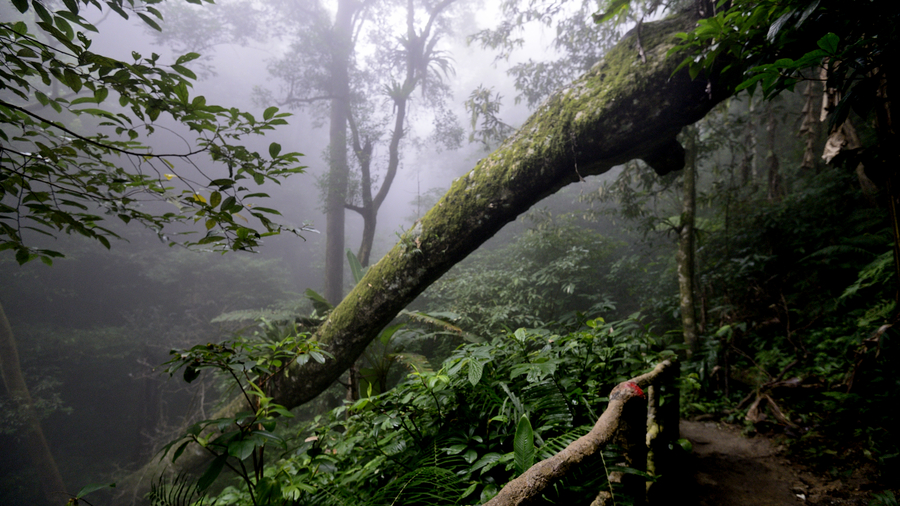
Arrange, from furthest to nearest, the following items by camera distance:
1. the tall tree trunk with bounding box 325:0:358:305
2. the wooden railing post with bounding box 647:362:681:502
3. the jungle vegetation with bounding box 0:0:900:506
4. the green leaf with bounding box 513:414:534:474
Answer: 1. the tall tree trunk with bounding box 325:0:358:305
2. the wooden railing post with bounding box 647:362:681:502
3. the jungle vegetation with bounding box 0:0:900:506
4. the green leaf with bounding box 513:414:534:474

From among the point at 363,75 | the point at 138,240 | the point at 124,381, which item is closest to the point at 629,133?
the point at 363,75

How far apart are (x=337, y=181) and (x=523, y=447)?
28.2 ft

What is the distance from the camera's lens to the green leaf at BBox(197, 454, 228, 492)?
913 millimetres

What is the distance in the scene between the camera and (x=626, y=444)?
3.42 ft

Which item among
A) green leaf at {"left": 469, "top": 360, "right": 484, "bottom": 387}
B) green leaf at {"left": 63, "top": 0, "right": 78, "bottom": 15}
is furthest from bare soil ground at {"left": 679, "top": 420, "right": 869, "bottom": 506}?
green leaf at {"left": 63, "top": 0, "right": 78, "bottom": 15}

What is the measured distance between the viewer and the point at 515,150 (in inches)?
109

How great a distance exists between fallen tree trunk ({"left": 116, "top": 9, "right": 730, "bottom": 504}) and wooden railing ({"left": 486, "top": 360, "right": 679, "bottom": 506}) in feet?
5.31

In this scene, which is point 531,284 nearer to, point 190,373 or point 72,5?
point 190,373

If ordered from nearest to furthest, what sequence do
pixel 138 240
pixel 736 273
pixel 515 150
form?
pixel 515 150 → pixel 736 273 → pixel 138 240

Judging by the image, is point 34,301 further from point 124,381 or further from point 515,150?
point 515,150

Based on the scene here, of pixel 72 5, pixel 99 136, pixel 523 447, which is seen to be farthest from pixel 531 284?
pixel 72 5

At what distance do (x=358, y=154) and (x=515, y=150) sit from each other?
6.50m

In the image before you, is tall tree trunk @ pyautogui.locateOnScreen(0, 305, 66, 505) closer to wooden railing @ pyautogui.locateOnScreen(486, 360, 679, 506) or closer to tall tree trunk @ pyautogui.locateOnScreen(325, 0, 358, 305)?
tall tree trunk @ pyautogui.locateOnScreen(325, 0, 358, 305)

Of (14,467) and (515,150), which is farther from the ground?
(515,150)
